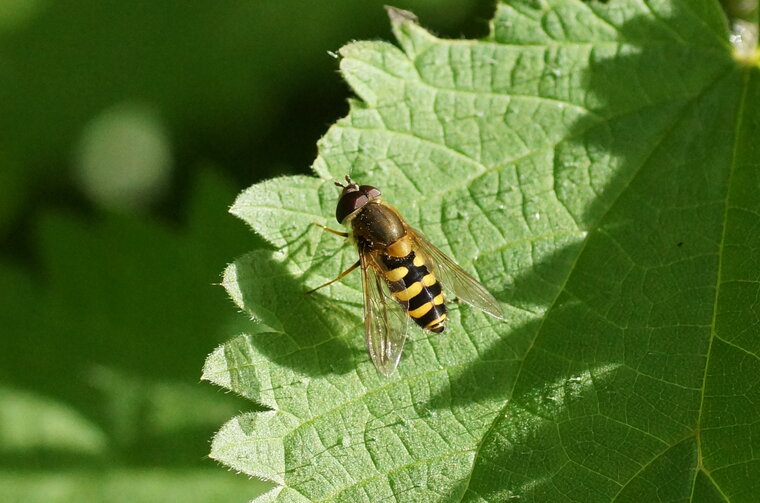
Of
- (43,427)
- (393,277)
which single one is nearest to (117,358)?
(43,427)

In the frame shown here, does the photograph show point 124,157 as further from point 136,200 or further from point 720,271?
point 720,271

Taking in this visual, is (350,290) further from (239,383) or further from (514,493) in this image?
(514,493)

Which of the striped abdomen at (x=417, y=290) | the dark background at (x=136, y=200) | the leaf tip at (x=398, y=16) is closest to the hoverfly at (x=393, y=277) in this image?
the striped abdomen at (x=417, y=290)

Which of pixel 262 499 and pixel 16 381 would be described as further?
pixel 16 381

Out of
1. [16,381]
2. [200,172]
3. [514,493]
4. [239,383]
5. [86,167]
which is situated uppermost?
[86,167]

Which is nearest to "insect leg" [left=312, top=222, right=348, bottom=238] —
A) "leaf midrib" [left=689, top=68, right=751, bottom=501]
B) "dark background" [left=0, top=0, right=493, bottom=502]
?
"dark background" [left=0, top=0, right=493, bottom=502]

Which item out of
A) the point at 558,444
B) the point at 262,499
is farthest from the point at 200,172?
the point at 558,444
